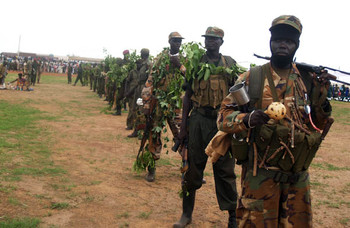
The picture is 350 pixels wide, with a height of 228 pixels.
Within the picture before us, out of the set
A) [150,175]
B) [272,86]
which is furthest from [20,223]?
[272,86]

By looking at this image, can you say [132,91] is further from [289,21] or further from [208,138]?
[289,21]

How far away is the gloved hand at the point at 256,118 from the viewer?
2463 millimetres

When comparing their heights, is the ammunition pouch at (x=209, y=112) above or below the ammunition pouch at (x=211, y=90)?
below

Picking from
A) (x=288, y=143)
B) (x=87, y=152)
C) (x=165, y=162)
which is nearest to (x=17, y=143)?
(x=87, y=152)

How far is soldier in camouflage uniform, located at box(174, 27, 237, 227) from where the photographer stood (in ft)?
13.1

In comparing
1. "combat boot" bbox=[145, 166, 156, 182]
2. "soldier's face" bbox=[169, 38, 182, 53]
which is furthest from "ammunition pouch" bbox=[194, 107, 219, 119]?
"combat boot" bbox=[145, 166, 156, 182]

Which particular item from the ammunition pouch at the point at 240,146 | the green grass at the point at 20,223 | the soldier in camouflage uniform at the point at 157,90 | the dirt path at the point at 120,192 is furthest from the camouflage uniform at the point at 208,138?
the green grass at the point at 20,223

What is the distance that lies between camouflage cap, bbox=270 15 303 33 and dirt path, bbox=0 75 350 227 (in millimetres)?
2756

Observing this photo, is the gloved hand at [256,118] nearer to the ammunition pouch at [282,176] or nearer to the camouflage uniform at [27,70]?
the ammunition pouch at [282,176]

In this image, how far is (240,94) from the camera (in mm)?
2594

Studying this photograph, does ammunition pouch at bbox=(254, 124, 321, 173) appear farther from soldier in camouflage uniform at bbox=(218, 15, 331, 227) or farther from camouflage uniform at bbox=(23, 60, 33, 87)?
camouflage uniform at bbox=(23, 60, 33, 87)

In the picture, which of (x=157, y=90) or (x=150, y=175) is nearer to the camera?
(x=157, y=90)

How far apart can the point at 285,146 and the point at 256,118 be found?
0.33m

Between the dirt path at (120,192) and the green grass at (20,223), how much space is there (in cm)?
10
